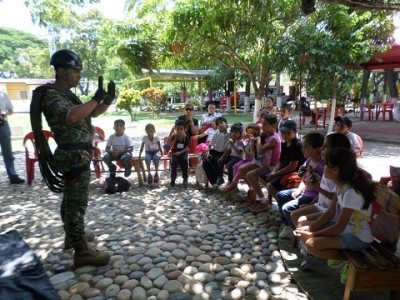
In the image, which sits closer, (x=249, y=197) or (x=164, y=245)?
(x=164, y=245)

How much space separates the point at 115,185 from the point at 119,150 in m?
0.64

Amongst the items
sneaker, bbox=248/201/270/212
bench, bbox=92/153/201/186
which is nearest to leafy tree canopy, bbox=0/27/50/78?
bench, bbox=92/153/201/186

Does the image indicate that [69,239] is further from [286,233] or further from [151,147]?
[151,147]

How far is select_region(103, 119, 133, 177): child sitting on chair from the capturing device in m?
5.37

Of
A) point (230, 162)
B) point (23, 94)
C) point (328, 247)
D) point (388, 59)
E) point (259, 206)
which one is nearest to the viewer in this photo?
point (328, 247)

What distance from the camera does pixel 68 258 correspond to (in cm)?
299

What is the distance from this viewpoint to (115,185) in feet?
17.1

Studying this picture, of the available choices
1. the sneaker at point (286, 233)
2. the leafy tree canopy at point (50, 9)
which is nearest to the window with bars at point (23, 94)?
the leafy tree canopy at point (50, 9)

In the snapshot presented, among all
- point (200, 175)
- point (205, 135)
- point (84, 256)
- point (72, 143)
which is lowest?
point (84, 256)

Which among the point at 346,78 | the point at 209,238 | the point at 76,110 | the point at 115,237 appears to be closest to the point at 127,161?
the point at 115,237

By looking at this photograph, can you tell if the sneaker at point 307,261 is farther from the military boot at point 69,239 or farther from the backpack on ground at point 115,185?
the backpack on ground at point 115,185

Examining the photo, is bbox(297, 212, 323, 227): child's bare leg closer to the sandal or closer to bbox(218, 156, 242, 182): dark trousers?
the sandal

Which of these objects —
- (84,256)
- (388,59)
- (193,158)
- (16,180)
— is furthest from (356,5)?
(388,59)

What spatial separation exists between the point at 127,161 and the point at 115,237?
2.14 meters
